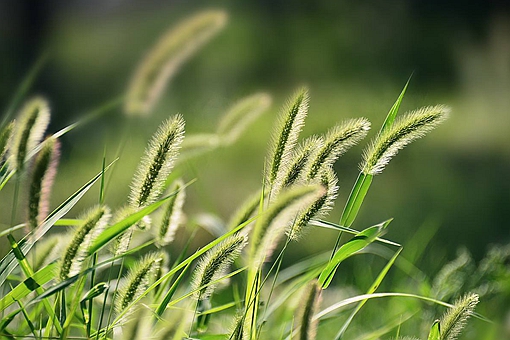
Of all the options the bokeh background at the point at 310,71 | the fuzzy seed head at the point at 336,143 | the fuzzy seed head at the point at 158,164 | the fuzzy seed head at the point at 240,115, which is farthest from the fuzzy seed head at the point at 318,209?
the bokeh background at the point at 310,71

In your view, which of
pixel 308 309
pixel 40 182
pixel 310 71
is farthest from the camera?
pixel 310 71

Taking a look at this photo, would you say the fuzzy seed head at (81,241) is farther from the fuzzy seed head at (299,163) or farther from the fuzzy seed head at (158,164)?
the fuzzy seed head at (299,163)

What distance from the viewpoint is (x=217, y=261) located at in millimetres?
627

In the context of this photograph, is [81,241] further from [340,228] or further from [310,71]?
[310,71]

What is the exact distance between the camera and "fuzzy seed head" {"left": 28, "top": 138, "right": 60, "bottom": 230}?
0.68m

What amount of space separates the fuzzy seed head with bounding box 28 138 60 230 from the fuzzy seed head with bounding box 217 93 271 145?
0.28 meters

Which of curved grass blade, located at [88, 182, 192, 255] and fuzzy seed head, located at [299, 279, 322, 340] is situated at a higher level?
curved grass blade, located at [88, 182, 192, 255]

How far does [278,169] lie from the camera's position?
685mm

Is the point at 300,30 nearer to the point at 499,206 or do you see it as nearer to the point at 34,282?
the point at 499,206

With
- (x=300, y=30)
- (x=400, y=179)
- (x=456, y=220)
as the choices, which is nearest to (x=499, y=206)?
(x=456, y=220)

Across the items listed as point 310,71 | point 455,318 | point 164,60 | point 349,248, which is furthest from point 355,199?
point 310,71

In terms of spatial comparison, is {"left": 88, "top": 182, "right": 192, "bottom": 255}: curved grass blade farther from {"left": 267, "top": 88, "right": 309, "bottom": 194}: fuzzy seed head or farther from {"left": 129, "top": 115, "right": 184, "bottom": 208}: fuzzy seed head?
{"left": 267, "top": 88, "right": 309, "bottom": 194}: fuzzy seed head

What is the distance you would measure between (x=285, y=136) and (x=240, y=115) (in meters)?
0.23

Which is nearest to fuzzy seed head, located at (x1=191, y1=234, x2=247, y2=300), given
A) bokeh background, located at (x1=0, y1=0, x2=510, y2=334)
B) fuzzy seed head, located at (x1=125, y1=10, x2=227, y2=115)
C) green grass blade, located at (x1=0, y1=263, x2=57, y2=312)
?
green grass blade, located at (x1=0, y1=263, x2=57, y2=312)
